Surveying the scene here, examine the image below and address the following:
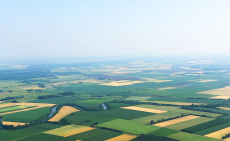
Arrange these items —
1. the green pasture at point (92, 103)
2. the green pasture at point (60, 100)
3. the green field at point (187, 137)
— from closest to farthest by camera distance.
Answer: the green field at point (187, 137), the green pasture at point (92, 103), the green pasture at point (60, 100)

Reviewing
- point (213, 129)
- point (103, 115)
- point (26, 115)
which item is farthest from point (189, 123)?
point (26, 115)

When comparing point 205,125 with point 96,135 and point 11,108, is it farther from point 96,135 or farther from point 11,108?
point 11,108

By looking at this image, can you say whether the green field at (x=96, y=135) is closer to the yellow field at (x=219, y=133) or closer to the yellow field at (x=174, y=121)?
the yellow field at (x=174, y=121)

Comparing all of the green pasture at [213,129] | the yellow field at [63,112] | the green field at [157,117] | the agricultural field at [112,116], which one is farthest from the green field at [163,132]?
the yellow field at [63,112]

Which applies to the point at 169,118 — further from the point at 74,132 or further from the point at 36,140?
the point at 36,140

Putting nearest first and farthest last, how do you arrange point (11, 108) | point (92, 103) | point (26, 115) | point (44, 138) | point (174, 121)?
point (44, 138)
point (174, 121)
point (26, 115)
point (11, 108)
point (92, 103)

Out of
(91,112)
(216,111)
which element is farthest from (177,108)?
(91,112)
